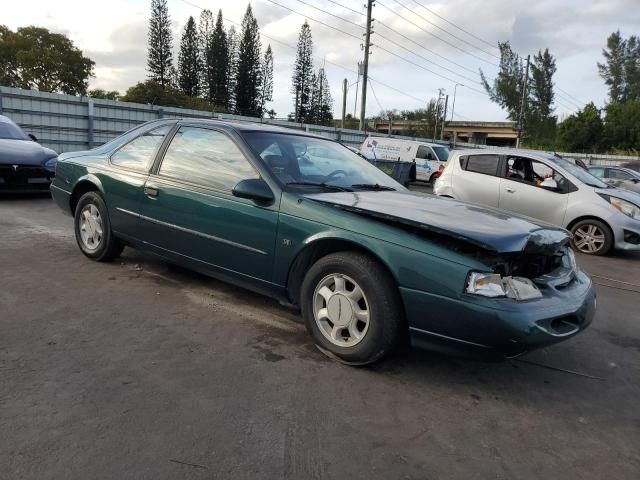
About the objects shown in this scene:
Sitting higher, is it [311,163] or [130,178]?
[311,163]

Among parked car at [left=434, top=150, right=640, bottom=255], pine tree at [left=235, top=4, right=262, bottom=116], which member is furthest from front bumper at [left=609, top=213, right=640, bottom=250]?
Result: pine tree at [left=235, top=4, right=262, bottom=116]

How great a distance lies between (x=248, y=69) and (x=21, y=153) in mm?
58533

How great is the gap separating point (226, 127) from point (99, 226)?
1.89 m

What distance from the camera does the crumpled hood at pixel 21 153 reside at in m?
8.36

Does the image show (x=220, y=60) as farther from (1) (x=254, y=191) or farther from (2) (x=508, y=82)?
(1) (x=254, y=191)

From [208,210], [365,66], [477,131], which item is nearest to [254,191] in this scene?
[208,210]

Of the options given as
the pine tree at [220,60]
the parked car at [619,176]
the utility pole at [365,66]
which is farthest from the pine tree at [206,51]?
the parked car at [619,176]

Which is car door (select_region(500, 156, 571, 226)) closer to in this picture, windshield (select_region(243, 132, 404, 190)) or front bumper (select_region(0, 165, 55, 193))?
windshield (select_region(243, 132, 404, 190))

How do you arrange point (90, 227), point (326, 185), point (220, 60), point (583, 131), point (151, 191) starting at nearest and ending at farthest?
point (326, 185)
point (151, 191)
point (90, 227)
point (583, 131)
point (220, 60)

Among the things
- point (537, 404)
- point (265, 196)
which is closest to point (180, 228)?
point (265, 196)

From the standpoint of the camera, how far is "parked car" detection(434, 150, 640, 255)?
25.1 ft

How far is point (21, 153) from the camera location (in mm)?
8586

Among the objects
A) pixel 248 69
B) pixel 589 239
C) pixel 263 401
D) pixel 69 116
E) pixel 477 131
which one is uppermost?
pixel 248 69

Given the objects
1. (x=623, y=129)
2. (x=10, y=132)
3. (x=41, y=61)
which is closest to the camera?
(x=10, y=132)
